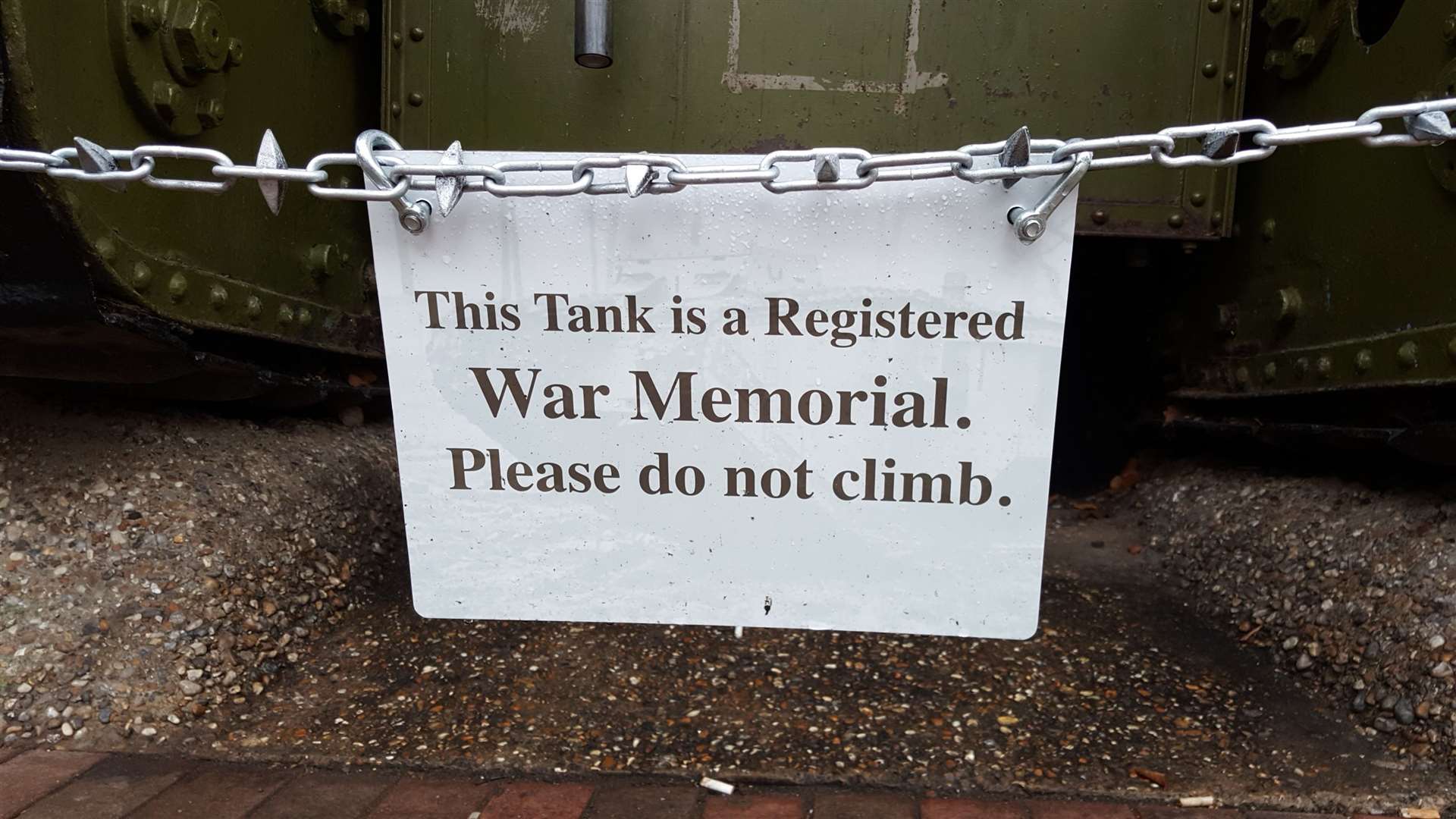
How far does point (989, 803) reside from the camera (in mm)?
1474

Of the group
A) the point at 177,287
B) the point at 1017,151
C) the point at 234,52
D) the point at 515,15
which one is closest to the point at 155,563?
the point at 177,287

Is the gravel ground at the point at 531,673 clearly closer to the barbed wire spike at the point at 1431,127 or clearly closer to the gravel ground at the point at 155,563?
the gravel ground at the point at 155,563

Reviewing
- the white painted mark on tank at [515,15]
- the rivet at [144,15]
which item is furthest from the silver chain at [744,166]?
the white painted mark on tank at [515,15]

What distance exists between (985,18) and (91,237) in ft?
5.53

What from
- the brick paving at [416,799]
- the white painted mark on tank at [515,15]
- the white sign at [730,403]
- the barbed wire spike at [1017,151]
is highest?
the white painted mark on tank at [515,15]

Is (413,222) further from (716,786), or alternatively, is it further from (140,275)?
(716,786)

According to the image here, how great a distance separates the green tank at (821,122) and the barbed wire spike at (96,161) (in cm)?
57

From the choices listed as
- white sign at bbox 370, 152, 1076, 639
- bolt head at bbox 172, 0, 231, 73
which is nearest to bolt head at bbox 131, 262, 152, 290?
bolt head at bbox 172, 0, 231, 73

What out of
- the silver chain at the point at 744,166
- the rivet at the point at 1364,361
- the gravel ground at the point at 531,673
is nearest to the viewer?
the silver chain at the point at 744,166

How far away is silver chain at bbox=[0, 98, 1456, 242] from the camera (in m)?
0.92

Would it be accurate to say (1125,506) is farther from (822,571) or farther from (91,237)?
(91,237)

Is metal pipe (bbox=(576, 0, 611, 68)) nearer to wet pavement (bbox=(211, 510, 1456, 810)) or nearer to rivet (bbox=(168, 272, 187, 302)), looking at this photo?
rivet (bbox=(168, 272, 187, 302))

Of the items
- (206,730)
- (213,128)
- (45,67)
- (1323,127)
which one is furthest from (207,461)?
(1323,127)

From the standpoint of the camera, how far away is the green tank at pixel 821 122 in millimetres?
1608
